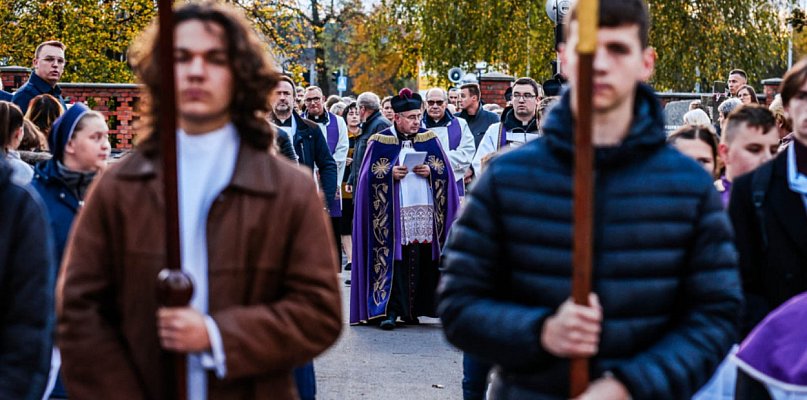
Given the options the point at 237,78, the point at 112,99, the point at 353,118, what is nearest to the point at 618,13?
the point at 237,78

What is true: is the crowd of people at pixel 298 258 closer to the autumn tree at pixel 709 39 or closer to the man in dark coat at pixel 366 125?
the man in dark coat at pixel 366 125

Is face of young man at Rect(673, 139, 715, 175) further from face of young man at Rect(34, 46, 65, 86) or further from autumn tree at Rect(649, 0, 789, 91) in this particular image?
autumn tree at Rect(649, 0, 789, 91)

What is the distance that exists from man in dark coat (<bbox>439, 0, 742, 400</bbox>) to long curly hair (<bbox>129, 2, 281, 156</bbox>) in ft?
1.89

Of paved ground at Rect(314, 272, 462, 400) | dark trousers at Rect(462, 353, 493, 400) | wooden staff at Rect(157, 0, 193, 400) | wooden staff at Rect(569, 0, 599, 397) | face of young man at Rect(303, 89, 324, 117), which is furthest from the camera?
face of young man at Rect(303, 89, 324, 117)

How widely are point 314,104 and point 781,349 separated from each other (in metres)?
11.8

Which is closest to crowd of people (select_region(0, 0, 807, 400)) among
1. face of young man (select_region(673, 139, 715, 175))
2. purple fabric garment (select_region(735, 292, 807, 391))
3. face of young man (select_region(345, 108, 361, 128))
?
purple fabric garment (select_region(735, 292, 807, 391))

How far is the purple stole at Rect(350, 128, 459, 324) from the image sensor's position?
11.6 meters

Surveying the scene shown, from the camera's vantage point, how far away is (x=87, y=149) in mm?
6078

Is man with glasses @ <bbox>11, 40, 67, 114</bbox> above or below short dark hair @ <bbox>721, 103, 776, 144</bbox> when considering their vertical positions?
above

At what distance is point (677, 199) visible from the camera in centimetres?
320

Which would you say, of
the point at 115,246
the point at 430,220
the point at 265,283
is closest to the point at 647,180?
the point at 265,283

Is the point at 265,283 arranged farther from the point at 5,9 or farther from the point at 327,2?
the point at 327,2

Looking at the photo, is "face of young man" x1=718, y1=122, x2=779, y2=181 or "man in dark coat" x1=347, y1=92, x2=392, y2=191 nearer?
"face of young man" x1=718, y1=122, x2=779, y2=181

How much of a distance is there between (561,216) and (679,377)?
447 millimetres
